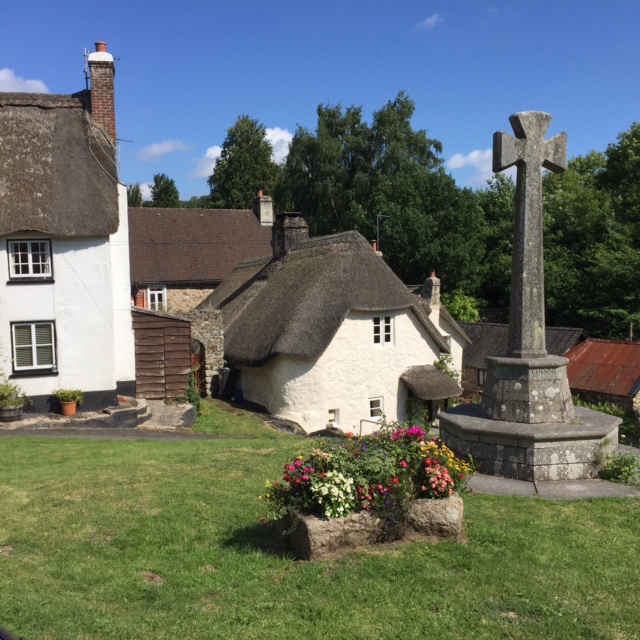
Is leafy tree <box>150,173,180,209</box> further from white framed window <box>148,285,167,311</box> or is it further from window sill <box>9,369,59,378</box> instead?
window sill <box>9,369,59,378</box>

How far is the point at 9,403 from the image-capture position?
16812 mm

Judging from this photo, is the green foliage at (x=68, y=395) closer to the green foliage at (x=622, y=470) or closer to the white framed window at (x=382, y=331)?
the white framed window at (x=382, y=331)

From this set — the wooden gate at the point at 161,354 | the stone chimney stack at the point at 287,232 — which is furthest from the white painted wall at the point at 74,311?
the stone chimney stack at the point at 287,232

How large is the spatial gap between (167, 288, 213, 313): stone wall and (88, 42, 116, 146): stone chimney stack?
46.2ft

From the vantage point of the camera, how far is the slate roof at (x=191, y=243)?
32938mm

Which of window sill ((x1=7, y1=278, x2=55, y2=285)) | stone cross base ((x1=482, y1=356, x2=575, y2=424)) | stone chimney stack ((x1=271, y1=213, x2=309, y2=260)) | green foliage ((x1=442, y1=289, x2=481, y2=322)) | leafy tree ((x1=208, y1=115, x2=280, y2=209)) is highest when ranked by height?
leafy tree ((x1=208, y1=115, x2=280, y2=209))

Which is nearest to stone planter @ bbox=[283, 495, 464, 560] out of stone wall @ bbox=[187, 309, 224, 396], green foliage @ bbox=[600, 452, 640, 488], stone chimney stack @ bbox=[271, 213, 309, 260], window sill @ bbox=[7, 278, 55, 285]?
green foliage @ bbox=[600, 452, 640, 488]

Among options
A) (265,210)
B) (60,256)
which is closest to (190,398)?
(60,256)

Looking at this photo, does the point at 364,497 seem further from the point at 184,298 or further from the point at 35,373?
the point at 184,298

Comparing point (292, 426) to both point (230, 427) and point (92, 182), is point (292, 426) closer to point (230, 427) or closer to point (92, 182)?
point (230, 427)

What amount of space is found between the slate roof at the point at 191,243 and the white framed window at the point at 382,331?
13443mm

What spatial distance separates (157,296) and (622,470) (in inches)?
1054

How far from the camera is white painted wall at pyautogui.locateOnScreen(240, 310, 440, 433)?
21.2m

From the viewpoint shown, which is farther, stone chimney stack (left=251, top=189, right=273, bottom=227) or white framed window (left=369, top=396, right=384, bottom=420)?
stone chimney stack (left=251, top=189, right=273, bottom=227)
